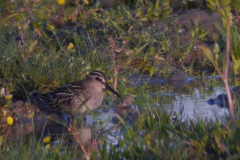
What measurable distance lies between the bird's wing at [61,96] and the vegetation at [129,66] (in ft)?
1.14

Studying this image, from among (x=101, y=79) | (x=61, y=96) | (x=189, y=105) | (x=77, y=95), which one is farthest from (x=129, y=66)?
(x=189, y=105)

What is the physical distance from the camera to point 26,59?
A: 724 cm

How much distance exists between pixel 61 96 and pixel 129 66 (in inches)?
95.8

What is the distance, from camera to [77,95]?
6523 mm

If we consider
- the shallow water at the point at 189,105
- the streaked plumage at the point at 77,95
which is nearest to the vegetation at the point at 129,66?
the shallow water at the point at 189,105

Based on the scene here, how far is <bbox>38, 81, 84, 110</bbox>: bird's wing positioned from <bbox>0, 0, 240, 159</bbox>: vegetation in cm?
35

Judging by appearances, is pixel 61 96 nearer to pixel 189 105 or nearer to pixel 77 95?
pixel 77 95

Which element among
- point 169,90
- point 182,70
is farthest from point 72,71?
point 182,70

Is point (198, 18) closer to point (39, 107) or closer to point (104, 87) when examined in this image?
point (104, 87)

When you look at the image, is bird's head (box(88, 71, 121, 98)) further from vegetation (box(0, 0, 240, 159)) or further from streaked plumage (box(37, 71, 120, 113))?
vegetation (box(0, 0, 240, 159))

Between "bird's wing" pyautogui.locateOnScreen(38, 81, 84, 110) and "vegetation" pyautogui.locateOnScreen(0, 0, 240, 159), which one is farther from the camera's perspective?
"bird's wing" pyautogui.locateOnScreen(38, 81, 84, 110)

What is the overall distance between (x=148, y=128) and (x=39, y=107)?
2.57m

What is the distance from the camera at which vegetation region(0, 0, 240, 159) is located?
3838 millimetres

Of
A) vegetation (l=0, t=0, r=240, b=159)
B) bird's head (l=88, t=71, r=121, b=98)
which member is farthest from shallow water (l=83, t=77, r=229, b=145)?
bird's head (l=88, t=71, r=121, b=98)
